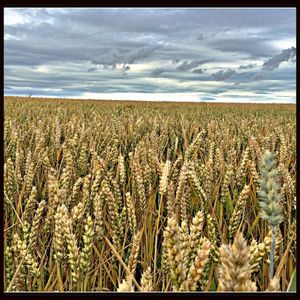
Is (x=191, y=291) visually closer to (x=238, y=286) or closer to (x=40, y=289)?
(x=238, y=286)

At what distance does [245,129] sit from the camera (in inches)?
134

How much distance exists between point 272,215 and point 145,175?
807mm

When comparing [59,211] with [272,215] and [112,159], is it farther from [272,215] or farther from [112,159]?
[112,159]

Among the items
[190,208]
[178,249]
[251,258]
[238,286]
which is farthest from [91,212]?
[238,286]

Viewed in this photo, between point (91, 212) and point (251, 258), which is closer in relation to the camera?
point (251, 258)

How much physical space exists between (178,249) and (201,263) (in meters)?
0.05

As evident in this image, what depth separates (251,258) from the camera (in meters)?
0.87

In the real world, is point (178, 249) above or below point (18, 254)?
above
